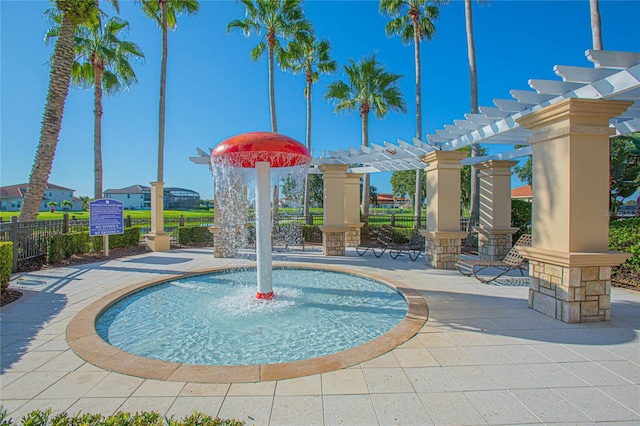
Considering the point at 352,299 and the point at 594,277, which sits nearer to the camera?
the point at 594,277

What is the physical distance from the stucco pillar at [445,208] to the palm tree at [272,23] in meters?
9.88

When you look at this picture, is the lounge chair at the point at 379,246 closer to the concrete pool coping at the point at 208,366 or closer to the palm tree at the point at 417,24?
the palm tree at the point at 417,24

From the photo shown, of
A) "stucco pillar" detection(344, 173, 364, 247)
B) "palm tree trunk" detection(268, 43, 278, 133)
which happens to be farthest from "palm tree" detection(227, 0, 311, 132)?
"stucco pillar" detection(344, 173, 364, 247)

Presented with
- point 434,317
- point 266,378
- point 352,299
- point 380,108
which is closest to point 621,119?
point 434,317

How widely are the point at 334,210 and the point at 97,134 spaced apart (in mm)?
11758

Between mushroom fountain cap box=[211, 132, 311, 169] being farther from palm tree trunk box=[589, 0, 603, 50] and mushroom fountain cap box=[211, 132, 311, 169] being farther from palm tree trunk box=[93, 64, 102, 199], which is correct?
palm tree trunk box=[93, 64, 102, 199]

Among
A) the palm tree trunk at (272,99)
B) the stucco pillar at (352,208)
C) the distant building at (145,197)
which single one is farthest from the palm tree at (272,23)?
the distant building at (145,197)

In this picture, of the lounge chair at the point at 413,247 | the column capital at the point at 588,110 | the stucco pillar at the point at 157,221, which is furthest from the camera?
the stucco pillar at the point at 157,221

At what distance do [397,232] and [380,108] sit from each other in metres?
7.32

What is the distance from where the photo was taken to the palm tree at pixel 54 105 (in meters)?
9.56

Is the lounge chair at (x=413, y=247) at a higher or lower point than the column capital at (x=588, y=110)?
lower

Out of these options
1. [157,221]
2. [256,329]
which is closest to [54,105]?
[157,221]

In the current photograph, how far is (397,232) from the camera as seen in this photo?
15.2 m

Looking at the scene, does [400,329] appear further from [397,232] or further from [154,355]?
[397,232]
